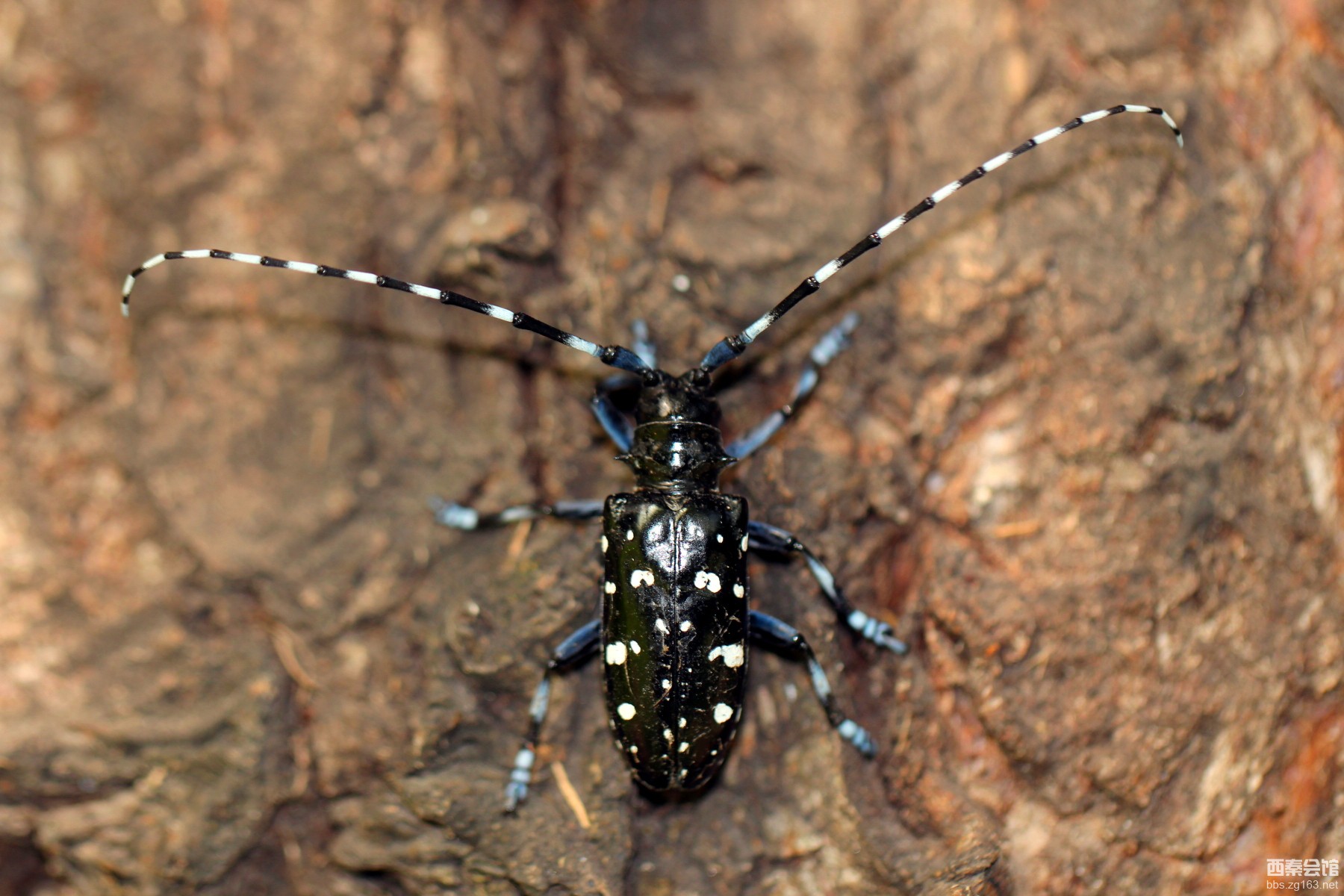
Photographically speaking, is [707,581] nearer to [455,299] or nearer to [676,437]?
[676,437]

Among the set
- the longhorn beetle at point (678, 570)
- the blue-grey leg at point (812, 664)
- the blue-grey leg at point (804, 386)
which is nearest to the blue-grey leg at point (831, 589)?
the longhorn beetle at point (678, 570)

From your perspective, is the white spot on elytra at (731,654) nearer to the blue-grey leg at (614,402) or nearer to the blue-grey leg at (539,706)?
the blue-grey leg at (539,706)

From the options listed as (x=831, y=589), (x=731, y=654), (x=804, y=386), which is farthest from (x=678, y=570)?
(x=804, y=386)

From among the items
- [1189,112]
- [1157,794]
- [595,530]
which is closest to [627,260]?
[595,530]

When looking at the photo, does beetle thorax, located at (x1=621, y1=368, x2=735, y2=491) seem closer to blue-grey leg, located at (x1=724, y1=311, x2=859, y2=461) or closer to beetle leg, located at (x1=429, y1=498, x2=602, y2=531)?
blue-grey leg, located at (x1=724, y1=311, x2=859, y2=461)

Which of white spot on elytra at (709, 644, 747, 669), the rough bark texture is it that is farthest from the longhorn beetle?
the rough bark texture
